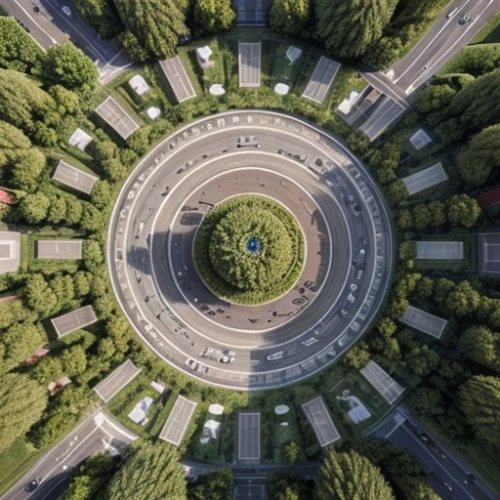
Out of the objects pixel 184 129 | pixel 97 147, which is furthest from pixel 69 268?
pixel 184 129

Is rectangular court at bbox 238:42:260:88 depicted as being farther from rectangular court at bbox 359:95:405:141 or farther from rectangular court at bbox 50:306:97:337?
rectangular court at bbox 50:306:97:337

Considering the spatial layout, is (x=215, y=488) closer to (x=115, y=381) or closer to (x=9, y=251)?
(x=115, y=381)

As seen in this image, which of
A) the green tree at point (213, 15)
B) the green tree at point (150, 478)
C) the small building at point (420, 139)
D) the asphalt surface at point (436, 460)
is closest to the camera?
the green tree at point (150, 478)

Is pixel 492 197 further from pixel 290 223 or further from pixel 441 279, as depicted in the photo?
pixel 290 223

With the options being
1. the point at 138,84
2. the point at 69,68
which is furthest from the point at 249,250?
the point at 69,68

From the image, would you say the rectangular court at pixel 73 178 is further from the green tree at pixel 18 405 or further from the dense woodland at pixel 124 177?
the green tree at pixel 18 405

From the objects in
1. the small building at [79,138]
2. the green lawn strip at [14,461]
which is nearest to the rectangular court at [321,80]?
the small building at [79,138]

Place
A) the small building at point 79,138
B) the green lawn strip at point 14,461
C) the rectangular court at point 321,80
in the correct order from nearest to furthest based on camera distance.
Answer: the green lawn strip at point 14,461 < the small building at point 79,138 < the rectangular court at point 321,80
